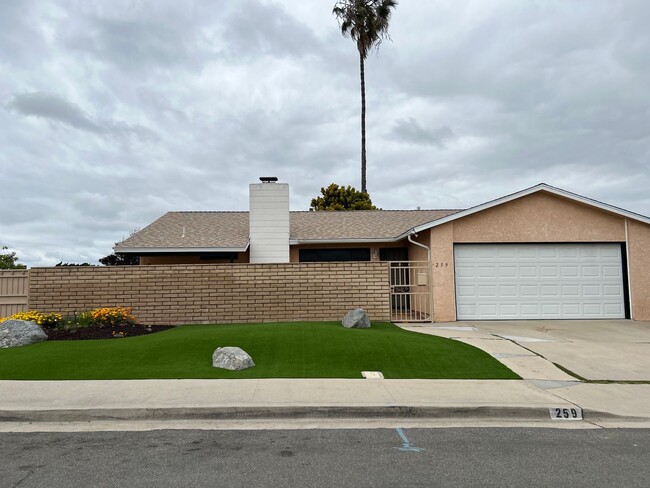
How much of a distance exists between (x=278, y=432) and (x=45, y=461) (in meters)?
2.52

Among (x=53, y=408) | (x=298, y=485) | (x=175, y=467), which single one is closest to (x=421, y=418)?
(x=298, y=485)

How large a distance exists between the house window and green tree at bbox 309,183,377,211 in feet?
48.7

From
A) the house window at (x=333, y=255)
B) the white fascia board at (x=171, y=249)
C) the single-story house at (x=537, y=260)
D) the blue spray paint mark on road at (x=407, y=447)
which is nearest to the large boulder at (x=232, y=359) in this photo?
the blue spray paint mark on road at (x=407, y=447)

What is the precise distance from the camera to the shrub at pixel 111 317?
13758 mm

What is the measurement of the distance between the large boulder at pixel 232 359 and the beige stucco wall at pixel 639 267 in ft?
45.8

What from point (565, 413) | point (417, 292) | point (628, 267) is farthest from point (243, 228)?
point (565, 413)

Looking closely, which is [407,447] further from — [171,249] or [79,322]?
[171,249]

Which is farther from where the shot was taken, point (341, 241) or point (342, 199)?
point (342, 199)

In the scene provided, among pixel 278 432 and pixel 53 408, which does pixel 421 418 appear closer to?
pixel 278 432

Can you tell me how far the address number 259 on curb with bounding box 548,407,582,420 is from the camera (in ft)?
22.4

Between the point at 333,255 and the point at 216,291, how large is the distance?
6404 mm

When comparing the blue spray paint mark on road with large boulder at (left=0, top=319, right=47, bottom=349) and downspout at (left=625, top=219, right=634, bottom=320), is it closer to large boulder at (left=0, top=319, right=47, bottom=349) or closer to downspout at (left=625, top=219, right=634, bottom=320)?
large boulder at (left=0, top=319, right=47, bottom=349)

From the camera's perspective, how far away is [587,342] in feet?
39.8

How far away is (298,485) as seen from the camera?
14.8ft
